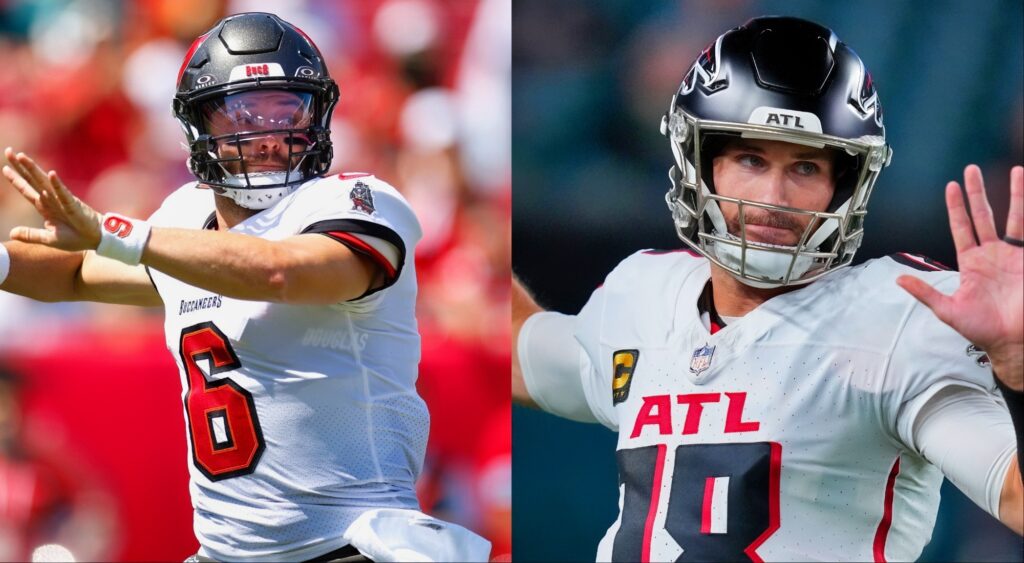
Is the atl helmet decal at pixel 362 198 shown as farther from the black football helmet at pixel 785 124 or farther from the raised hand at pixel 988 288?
the raised hand at pixel 988 288

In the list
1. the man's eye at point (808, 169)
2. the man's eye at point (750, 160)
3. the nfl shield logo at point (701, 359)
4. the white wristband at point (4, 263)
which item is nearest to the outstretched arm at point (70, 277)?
the white wristband at point (4, 263)

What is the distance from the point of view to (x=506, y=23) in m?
4.62

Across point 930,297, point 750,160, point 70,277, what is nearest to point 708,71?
point 750,160

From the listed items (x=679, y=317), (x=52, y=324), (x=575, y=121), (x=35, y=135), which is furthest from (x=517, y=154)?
(x=35, y=135)

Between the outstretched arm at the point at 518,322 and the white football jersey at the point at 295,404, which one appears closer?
the white football jersey at the point at 295,404

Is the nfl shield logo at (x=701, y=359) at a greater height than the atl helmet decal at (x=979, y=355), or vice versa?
the atl helmet decal at (x=979, y=355)

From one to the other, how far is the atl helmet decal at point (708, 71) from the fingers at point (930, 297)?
66cm

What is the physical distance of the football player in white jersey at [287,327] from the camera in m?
2.62

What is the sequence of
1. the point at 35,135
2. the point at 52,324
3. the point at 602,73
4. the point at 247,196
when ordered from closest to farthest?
Answer: the point at 247,196 < the point at 602,73 < the point at 52,324 < the point at 35,135

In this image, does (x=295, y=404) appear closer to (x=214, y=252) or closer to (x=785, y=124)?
(x=214, y=252)

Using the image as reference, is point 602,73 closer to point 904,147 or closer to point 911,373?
point 904,147

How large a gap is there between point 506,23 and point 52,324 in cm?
196

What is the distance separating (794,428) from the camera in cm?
255

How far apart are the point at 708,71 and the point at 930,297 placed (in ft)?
2.52
